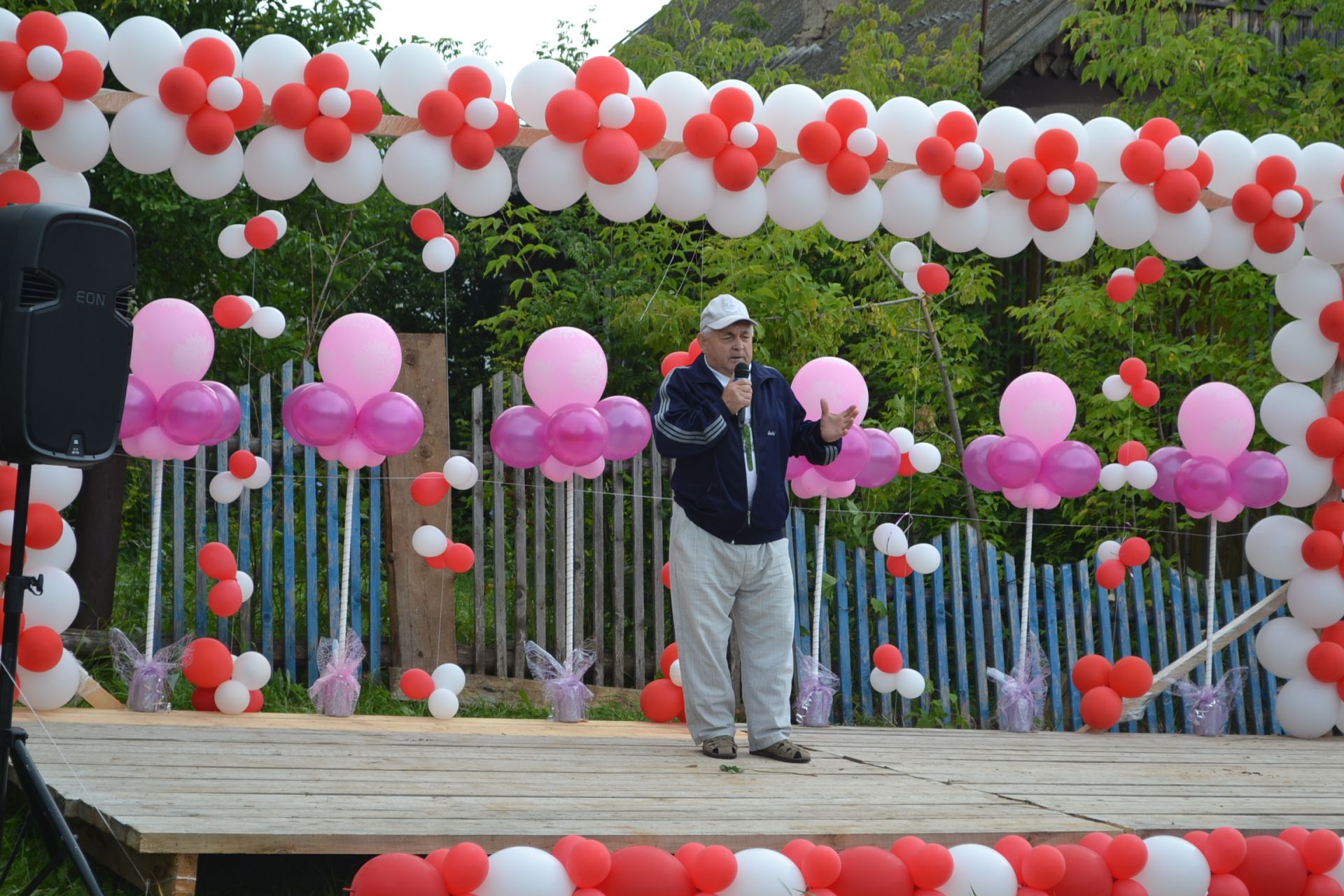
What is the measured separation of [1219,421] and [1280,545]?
0.68 metres

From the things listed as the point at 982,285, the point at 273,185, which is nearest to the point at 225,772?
the point at 273,185

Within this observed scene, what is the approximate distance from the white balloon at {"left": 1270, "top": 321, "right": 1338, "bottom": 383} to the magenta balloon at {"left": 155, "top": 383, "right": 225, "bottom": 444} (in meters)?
4.58

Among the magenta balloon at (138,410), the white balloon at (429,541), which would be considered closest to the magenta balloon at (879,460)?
the white balloon at (429,541)

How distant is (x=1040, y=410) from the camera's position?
5.76m

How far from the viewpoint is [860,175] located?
5117 mm

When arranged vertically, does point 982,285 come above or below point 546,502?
above

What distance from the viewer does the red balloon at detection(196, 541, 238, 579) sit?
5.16 metres

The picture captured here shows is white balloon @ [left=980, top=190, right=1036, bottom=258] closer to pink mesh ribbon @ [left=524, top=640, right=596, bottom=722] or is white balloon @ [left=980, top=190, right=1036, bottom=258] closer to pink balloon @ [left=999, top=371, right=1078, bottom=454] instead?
pink balloon @ [left=999, top=371, right=1078, bottom=454]

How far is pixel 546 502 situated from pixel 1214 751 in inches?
122

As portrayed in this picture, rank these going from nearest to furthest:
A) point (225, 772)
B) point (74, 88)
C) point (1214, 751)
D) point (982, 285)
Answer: point (225, 772)
point (74, 88)
point (1214, 751)
point (982, 285)

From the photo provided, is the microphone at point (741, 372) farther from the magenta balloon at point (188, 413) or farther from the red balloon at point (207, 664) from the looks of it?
the red balloon at point (207, 664)

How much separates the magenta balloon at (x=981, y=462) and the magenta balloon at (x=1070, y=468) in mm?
216

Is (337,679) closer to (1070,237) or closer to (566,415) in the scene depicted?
(566,415)

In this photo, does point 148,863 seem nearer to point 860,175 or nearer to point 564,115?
point 564,115
